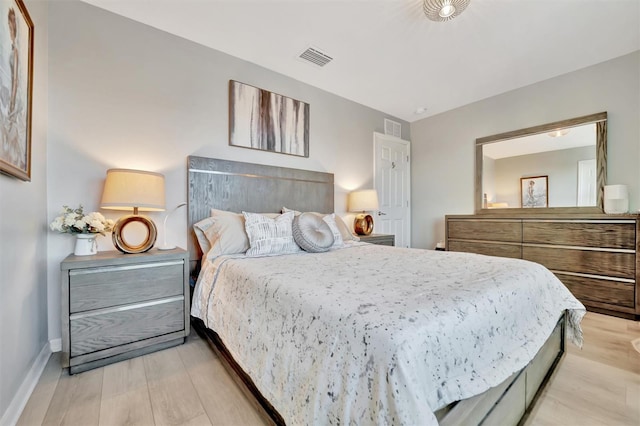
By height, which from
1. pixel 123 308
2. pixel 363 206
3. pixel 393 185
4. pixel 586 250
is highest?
pixel 393 185

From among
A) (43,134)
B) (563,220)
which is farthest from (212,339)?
(563,220)

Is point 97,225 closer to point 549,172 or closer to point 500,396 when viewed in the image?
point 500,396

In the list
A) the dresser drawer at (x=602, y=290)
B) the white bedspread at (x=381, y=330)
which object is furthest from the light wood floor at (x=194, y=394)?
the dresser drawer at (x=602, y=290)

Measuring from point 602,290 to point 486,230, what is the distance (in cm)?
112

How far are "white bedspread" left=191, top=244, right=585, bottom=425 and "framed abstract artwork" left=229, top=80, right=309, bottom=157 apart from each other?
5.13 feet

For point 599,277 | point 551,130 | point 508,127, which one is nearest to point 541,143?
point 551,130

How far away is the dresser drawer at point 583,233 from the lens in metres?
2.39

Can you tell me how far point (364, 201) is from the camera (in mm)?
3406

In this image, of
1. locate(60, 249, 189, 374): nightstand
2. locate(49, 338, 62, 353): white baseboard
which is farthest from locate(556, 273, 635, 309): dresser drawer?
locate(49, 338, 62, 353): white baseboard

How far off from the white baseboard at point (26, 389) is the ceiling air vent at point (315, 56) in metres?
3.09

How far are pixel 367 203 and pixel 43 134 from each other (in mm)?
3014

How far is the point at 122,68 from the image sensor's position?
213 cm

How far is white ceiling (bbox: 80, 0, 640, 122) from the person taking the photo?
2049mm

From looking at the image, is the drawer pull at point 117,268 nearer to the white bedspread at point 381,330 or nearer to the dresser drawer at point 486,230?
the white bedspread at point 381,330
